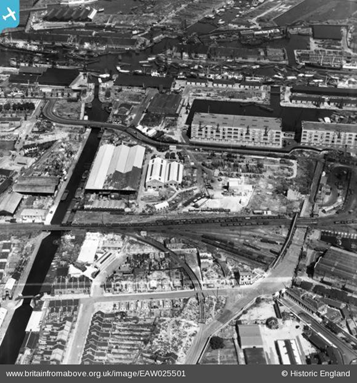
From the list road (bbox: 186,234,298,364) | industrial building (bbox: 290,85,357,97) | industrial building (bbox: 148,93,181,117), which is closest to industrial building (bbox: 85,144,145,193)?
industrial building (bbox: 148,93,181,117)

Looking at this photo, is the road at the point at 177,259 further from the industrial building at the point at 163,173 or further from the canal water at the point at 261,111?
the canal water at the point at 261,111

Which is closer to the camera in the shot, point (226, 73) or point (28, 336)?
point (28, 336)

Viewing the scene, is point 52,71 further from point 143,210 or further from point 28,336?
point 28,336

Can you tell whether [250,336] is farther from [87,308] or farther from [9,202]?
[9,202]

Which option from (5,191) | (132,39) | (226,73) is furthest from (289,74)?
(5,191)

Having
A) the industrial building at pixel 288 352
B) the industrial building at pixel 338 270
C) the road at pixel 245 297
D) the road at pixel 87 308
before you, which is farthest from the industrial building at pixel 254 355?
the industrial building at pixel 338 270

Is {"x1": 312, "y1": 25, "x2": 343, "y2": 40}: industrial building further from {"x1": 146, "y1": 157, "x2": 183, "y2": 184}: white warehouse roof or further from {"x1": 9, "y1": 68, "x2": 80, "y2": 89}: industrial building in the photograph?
{"x1": 146, "y1": 157, "x2": 183, "y2": 184}: white warehouse roof
